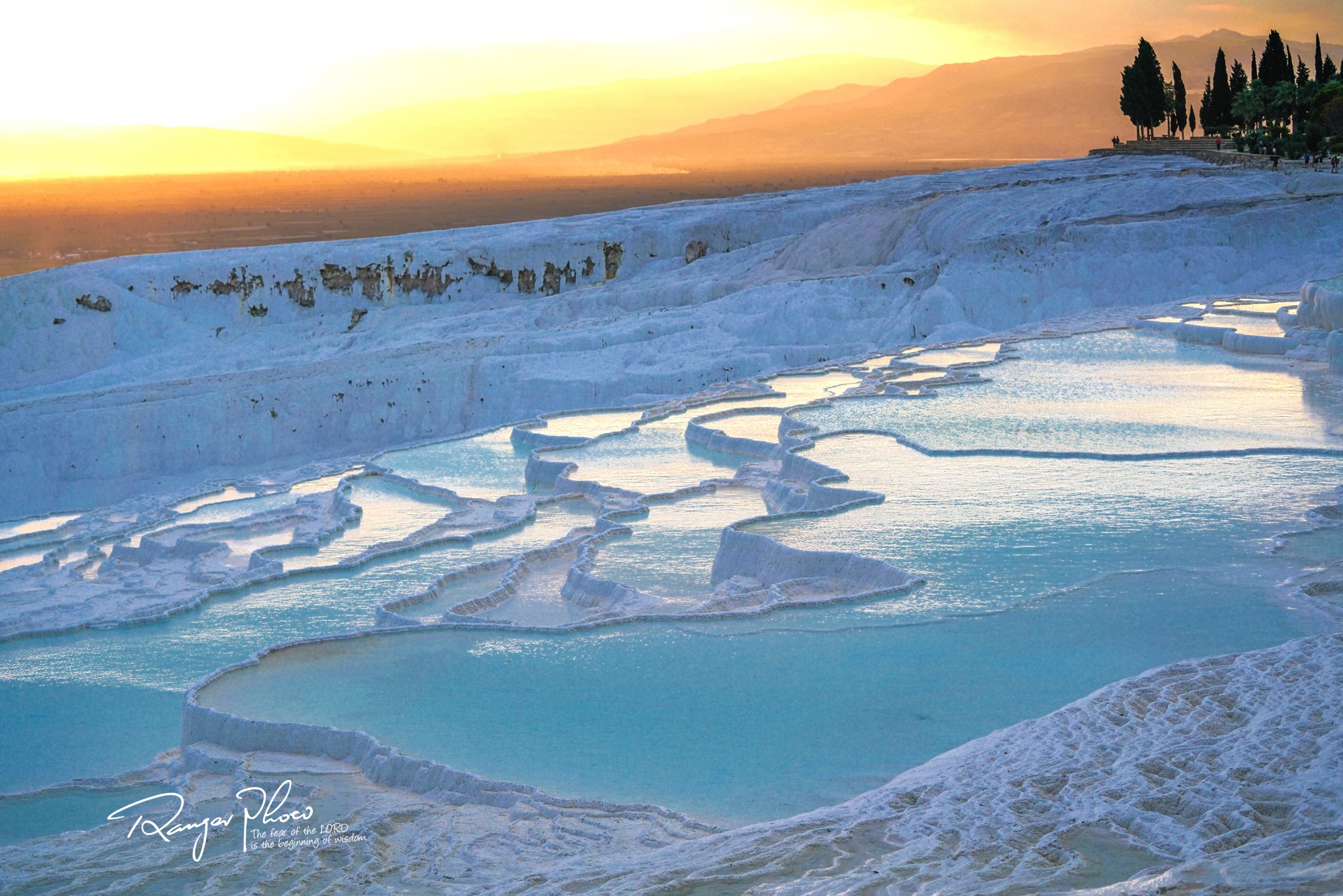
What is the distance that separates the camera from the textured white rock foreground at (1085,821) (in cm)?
314

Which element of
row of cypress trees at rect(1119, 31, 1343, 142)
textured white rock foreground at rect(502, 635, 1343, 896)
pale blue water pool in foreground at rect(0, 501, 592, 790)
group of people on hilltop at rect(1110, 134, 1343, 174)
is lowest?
pale blue water pool in foreground at rect(0, 501, 592, 790)

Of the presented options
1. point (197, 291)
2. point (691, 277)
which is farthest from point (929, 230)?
point (197, 291)

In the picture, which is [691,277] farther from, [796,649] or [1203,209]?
[796,649]

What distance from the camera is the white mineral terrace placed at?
144 inches

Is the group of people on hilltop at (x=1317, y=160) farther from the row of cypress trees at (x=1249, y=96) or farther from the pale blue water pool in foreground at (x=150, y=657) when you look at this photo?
the pale blue water pool in foreground at (x=150, y=657)

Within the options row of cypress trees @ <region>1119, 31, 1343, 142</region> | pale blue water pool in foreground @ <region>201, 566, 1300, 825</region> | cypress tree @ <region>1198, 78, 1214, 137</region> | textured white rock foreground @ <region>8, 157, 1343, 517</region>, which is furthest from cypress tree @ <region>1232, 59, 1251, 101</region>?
pale blue water pool in foreground @ <region>201, 566, 1300, 825</region>

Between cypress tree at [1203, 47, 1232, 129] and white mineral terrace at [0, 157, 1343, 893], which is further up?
cypress tree at [1203, 47, 1232, 129]

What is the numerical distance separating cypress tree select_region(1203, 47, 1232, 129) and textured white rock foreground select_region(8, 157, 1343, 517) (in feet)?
42.6

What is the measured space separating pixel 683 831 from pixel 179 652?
11.2ft

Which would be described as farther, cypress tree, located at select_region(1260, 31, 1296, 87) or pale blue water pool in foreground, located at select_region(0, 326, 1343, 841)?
cypress tree, located at select_region(1260, 31, 1296, 87)

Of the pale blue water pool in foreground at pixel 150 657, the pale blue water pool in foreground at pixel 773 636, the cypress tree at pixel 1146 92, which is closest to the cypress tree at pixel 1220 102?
the cypress tree at pixel 1146 92

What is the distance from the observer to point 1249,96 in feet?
104

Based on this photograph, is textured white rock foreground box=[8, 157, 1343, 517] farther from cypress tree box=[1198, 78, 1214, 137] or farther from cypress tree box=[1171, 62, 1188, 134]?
cypress tree box=[1171, 62, 1188, 134]

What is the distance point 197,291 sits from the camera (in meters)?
23.0
